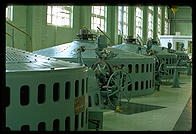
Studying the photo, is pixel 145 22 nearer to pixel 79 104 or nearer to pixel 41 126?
pixel 79 104

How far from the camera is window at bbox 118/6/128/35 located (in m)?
25.2

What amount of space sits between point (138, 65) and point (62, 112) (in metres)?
7.24

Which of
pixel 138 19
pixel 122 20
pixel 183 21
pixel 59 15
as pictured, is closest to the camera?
pixel 59 15

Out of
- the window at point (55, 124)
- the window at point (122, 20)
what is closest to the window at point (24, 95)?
the window at point (55, 124)

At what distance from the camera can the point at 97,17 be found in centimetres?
2070

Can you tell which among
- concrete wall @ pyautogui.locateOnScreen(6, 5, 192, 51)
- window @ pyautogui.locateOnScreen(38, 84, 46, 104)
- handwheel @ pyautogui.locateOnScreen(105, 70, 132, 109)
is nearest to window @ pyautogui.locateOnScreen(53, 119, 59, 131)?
window @ pyautogui.locateOnScreen(38, 84, 46, 104)

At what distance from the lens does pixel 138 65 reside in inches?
494

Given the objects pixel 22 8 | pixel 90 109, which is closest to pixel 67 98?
pixel 90 109

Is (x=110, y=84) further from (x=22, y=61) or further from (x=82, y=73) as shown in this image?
(x=22, y=61)

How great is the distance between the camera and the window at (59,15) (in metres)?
15.7

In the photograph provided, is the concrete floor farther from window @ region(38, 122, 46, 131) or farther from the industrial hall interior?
window @ region(38, 122, 46, 131)

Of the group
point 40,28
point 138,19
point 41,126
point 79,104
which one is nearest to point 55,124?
point 41,126

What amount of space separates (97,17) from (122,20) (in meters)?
5.36

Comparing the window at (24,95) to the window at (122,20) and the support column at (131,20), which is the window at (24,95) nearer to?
the window at (122,20)
